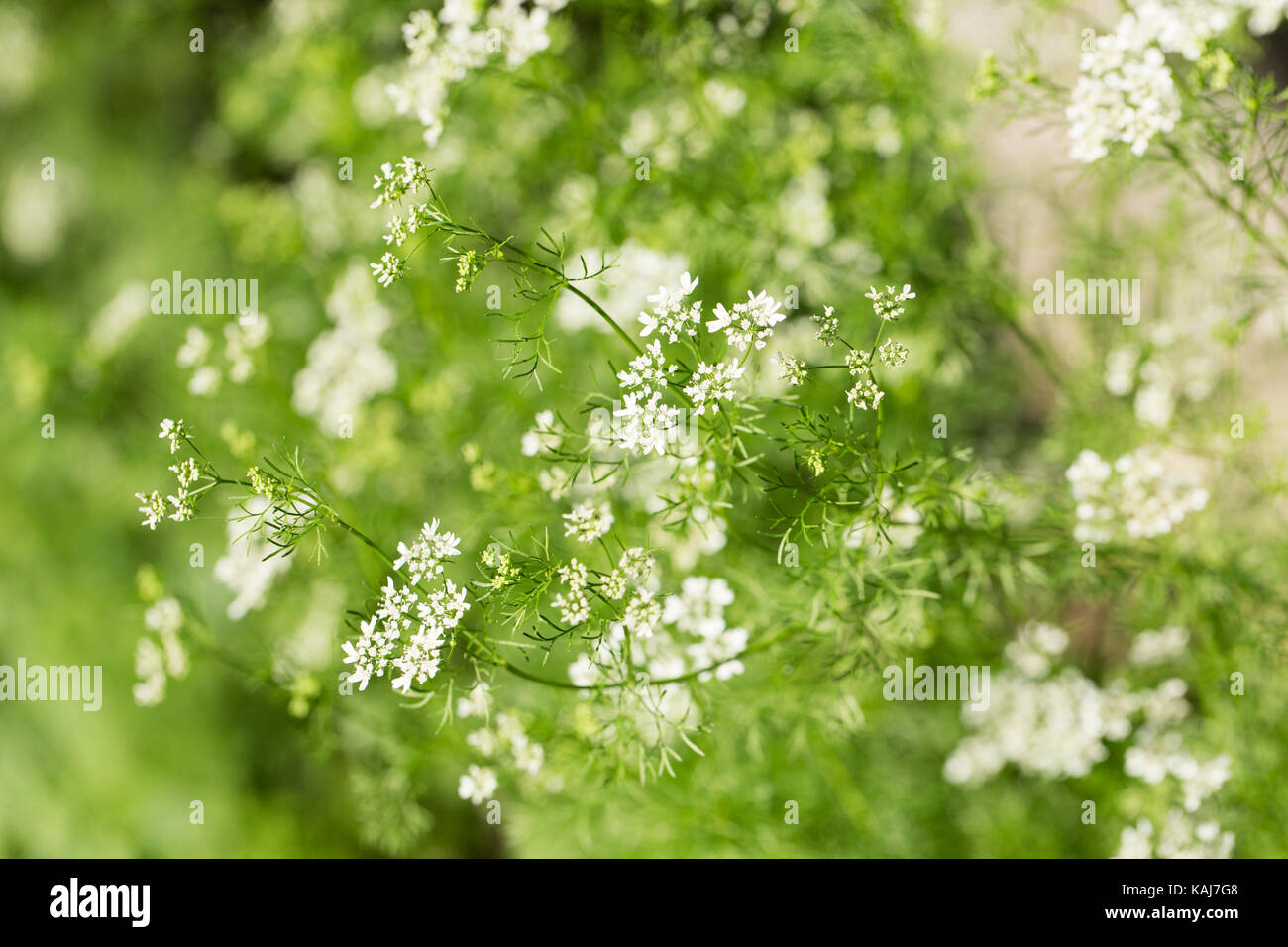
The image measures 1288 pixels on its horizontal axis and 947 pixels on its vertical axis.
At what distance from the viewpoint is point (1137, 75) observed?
1811 millimetres

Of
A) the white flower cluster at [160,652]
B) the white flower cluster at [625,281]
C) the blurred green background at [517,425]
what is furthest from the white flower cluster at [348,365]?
the white flower cluster at [160,652]

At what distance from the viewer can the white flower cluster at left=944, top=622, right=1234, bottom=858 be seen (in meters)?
2.33

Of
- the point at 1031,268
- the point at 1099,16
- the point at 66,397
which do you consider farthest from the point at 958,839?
the point at 66,397

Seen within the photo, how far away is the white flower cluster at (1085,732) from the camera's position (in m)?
2.33

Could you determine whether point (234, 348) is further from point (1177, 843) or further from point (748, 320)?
point (1177, 843)

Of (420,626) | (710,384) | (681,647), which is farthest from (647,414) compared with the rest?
(681,647)

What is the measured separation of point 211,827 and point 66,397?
2225 millimetres

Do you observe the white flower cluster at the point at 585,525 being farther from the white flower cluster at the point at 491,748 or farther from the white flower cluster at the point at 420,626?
the white flower cluster at the point at 491,748

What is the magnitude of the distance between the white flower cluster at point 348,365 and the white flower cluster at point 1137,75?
2082mm

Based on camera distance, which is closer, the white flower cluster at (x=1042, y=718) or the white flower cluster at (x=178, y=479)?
the white flower cluster at (x=178, y=479)

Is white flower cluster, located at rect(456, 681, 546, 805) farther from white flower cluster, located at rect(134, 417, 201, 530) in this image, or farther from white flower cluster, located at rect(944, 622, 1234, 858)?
white flower cluster, located at rect(944, 622, 1234, 858)

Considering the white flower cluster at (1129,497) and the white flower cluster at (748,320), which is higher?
the white flower cluster at (748,320)

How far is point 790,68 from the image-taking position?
296cm
